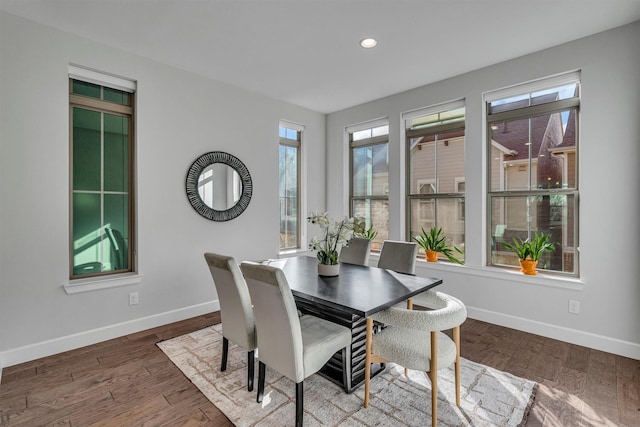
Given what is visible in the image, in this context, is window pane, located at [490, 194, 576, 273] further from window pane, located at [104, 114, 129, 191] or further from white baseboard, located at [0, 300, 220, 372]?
window pane, located at [104, 114, 129, 191]

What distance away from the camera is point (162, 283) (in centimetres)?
350

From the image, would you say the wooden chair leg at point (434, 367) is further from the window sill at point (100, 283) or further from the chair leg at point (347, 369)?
the window sill at point (100, 283)

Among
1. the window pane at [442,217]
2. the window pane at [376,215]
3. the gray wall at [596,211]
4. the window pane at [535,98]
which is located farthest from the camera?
the window pane at [376,215]

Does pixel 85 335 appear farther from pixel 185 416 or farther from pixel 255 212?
pixel 255 212

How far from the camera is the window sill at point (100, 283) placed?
9.53 feet

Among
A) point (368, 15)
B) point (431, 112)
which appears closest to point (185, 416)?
point (368, 15)

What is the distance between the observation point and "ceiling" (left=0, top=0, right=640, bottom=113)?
2.48m

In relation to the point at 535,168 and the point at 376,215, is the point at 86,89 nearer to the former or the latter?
the point at 376,215

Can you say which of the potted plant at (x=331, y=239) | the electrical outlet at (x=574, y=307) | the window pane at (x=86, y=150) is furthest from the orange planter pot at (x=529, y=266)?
the window pane at (x=86, y=150)

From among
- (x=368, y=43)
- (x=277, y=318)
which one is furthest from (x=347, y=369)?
(x=368, y=43)

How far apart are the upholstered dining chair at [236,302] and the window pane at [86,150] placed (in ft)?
5.78

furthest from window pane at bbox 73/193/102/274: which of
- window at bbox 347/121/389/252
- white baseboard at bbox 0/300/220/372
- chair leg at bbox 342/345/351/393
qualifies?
window at bbox 347/121/389/252

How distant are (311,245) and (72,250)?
7.53ft

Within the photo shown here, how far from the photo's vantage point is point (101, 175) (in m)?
3.21
